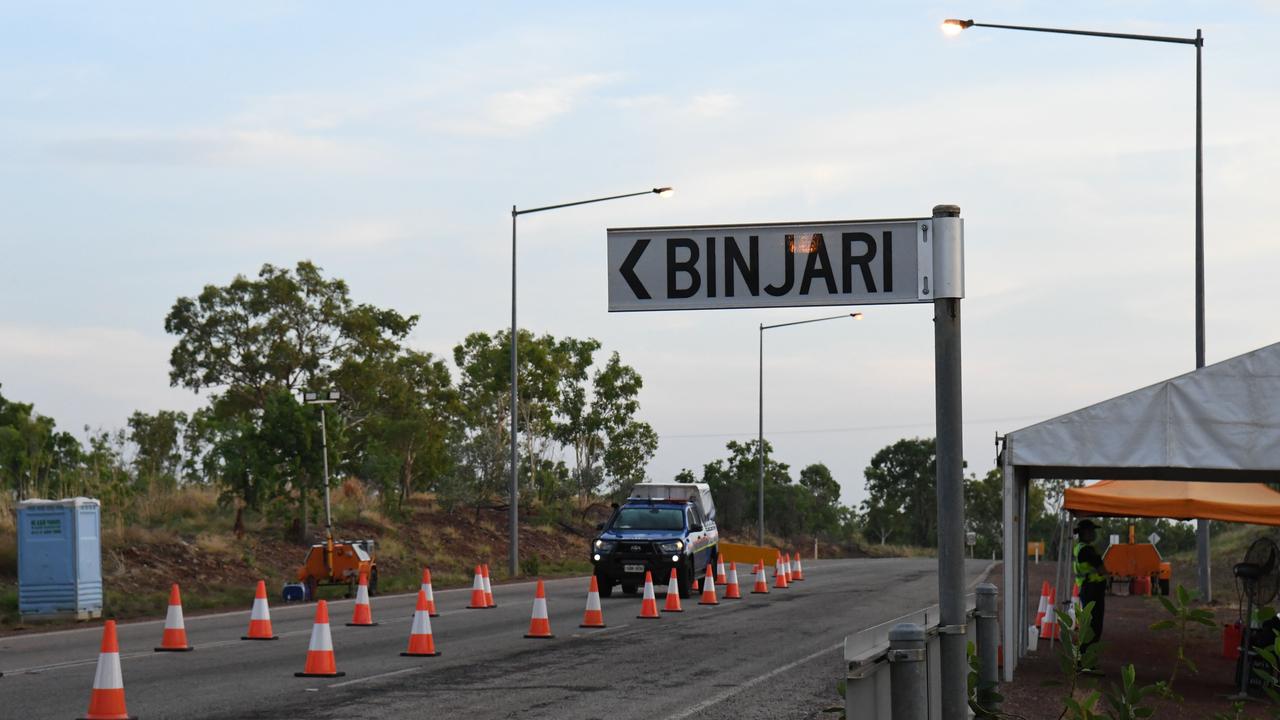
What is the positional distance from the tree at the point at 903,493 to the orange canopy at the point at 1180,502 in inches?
2526

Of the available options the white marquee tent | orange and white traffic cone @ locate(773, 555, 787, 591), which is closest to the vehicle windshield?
orange and white traffic cone @ locate(773, 555, 787, 591)

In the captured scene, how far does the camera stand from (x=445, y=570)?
3925 cm

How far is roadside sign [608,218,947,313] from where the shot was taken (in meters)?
6.16

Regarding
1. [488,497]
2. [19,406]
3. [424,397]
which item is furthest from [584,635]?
[19,406]

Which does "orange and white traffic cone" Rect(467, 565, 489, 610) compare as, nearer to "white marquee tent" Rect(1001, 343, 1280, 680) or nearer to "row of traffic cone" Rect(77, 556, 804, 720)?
"row of traffic cone" Rect(77, 556, 804, 720)

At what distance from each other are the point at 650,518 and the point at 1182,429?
650 inches

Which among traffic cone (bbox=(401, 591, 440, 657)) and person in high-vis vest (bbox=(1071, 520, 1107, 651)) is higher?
person in high-vis vest (bbox=(1071, 520, 1107, 651))

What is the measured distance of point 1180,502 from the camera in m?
17.6

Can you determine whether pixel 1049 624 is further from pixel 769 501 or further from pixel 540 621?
Result: pixel 769 501

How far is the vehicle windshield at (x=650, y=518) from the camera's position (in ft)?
94.0

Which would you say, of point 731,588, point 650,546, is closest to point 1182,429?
point 650,546

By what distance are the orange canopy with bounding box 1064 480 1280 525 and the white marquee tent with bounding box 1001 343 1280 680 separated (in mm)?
2811

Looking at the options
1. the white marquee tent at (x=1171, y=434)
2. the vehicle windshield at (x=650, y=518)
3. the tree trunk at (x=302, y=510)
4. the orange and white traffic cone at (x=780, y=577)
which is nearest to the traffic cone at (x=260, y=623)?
the white marquee tent at (x=1171, y=434)

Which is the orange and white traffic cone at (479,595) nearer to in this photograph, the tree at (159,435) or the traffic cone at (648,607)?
the traffic cone at (648,607)
